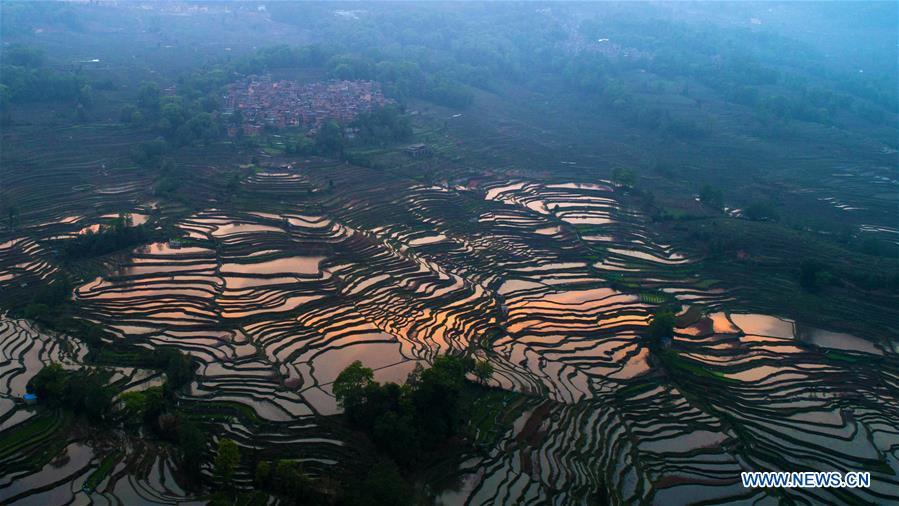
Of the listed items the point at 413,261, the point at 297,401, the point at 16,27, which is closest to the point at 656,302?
the point at 413,261

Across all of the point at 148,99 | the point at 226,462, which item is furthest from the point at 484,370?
the point at 148,99

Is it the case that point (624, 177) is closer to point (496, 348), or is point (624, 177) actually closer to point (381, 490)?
point (496, 348)

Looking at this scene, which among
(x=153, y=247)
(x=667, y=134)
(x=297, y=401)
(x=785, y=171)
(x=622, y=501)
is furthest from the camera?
(x=667, y=134)

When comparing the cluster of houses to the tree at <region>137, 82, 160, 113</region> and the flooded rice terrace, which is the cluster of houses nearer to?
the tree at <region>137, 82, 160, 113</region>

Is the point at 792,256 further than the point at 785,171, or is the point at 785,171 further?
the point at 785,171

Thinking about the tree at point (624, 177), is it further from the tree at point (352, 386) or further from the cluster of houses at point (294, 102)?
the tree at point (352, 386)

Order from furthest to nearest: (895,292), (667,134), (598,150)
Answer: (667,134) → (598,150) → (895,292)

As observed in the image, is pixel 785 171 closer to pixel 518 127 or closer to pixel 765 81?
pixel 518 127
